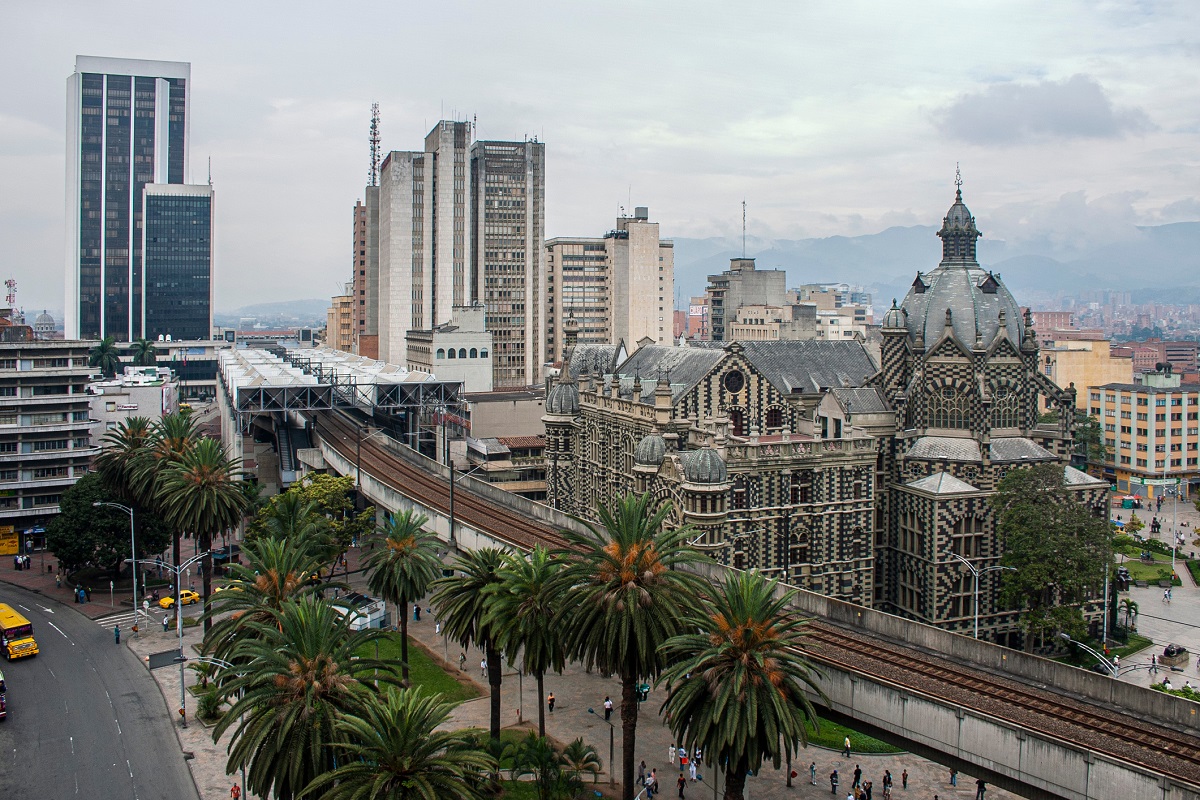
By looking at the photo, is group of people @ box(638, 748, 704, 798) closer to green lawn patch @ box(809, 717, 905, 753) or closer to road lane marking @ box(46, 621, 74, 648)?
green lawn patch @ box(809, 717, 905, 753)

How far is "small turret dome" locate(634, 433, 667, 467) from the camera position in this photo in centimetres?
8556

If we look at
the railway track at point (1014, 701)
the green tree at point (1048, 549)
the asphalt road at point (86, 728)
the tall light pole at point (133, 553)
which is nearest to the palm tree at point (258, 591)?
the asphalt road at point (86, 728)

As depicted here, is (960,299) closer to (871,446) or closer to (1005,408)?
(1005,408)

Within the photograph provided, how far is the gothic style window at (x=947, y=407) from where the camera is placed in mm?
92500

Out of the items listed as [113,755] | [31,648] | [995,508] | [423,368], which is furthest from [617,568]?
[423,368]

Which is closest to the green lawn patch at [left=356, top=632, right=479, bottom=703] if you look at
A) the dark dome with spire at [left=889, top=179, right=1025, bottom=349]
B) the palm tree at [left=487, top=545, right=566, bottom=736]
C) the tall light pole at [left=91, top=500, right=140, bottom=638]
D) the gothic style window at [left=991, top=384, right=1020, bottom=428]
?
the palm tree at [left=487, top=545, right=566, bottom=736]

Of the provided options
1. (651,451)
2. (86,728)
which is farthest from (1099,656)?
(86,728)

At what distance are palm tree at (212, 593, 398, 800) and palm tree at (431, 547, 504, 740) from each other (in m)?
12.9

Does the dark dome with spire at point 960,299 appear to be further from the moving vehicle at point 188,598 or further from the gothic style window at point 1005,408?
the moving vehicle at point 188,598

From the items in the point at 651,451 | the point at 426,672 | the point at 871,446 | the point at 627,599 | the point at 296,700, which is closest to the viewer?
the point at 296,700

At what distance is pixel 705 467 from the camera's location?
3130 inches

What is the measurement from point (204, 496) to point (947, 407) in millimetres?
64838

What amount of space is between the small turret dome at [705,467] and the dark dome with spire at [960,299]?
28.5m

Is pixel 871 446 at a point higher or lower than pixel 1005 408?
lower
